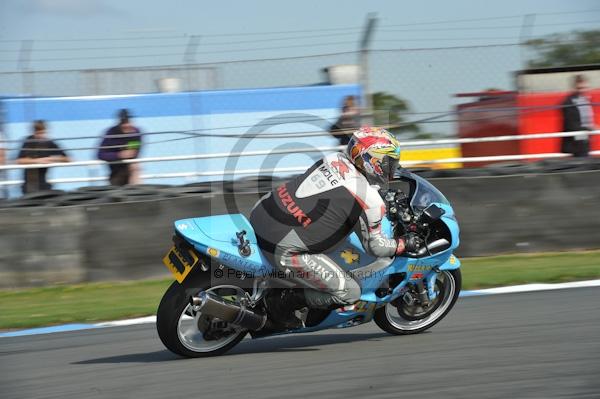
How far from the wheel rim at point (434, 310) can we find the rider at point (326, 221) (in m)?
0.61

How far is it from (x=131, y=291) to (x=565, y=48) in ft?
23.9

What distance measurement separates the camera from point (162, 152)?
35.5ft

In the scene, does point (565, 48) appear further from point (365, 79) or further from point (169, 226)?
point (169, 226)

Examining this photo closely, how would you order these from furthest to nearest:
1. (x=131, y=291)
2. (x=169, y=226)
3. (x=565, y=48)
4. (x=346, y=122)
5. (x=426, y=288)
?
(x=565, y=48) < (x=346, y=122) < (x=169, y=226) < (x=131, y=291) < (x=426, y=288)

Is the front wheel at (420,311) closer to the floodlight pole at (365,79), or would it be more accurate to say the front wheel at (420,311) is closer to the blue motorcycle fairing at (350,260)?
the blue motorcycle fairing at (350,260)

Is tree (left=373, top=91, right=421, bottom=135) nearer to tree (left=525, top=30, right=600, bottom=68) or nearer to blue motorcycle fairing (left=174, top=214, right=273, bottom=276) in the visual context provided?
tree (left=525, top=30, right=600, bottom=68)

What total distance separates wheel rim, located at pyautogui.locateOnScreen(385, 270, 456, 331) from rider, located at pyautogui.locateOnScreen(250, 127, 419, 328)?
61cm

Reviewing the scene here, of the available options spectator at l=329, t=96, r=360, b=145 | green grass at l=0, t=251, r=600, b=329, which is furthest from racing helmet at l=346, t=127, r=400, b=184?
spectator at l=329, t=96, r=360, b=145

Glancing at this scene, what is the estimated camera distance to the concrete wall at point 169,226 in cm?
949

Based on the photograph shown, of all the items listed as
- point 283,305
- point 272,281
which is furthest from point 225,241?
point 283,305

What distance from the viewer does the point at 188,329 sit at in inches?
237

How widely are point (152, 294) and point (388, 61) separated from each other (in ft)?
→ 13.6

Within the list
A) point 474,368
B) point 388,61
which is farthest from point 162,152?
point 474,368

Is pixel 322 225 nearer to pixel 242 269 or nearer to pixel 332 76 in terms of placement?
pixel 242 269
